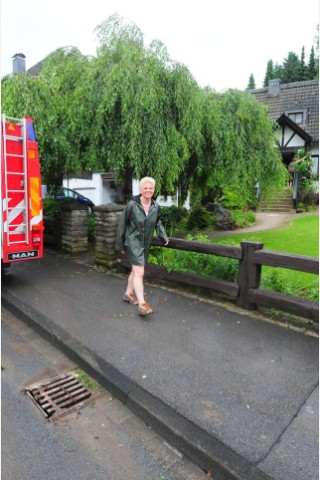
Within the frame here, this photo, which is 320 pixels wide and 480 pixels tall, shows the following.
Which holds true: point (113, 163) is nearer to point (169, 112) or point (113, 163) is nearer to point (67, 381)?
point (169, 112)

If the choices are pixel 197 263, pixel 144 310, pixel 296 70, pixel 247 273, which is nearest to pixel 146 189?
pixel 144 310

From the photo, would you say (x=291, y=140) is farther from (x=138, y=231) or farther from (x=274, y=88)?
(x=138, y=231)

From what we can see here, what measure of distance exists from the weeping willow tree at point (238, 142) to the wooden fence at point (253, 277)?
506cm

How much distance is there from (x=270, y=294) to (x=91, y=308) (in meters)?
→ 2.54

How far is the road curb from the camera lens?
2357 millimetres

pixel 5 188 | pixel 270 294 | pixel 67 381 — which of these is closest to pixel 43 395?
pixel 67 381

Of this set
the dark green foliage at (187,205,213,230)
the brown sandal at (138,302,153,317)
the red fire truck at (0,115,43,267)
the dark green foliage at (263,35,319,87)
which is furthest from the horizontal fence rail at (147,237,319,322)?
the dark green foliage at (263,35,319,87)

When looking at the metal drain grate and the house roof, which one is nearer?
the metal drain grate

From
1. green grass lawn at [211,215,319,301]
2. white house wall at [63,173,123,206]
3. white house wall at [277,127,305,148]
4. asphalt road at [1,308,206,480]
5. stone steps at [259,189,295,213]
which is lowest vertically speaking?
asphalt road at [1,308,206,480]

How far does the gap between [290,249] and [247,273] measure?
176 inches

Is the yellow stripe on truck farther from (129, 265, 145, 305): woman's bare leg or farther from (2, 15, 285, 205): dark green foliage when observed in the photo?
(129, 265, 145, 305): woman's bare leg

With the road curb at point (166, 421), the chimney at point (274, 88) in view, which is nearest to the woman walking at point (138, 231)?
the road curb at point (166, 421)

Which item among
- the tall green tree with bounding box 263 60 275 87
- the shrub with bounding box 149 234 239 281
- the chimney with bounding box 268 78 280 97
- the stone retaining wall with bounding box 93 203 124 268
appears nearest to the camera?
the shrub with bounding box 149 234 239 281

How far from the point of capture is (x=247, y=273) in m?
4.95
